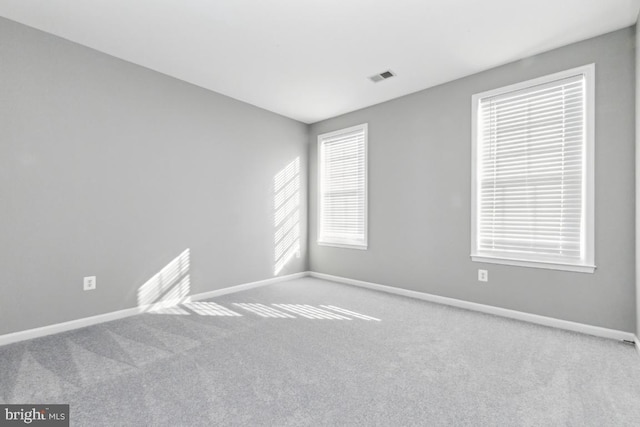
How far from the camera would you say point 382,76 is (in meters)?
3.42

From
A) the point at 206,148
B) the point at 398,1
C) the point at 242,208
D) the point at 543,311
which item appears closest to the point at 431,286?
the point at 543,311

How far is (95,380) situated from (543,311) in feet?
12.1

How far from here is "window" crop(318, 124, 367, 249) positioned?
14.6 feet

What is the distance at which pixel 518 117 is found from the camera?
306 cm

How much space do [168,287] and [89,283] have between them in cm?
75

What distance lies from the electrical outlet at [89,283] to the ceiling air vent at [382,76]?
3.55 metres

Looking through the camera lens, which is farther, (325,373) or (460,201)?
(460,201)

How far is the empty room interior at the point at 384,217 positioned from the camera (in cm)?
182

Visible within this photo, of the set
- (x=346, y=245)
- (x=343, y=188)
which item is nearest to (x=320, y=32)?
(x=343, y=188)

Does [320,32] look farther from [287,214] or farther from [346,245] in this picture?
[346,245]

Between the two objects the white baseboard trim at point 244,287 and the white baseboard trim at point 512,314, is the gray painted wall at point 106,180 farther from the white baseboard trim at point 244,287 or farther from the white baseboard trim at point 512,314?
the white baseboard trim at point 512,314

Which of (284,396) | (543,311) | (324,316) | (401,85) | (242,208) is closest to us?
(284,396)

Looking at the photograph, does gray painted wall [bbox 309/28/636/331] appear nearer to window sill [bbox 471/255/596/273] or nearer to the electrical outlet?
window sill [bbox 471/255/596/273]

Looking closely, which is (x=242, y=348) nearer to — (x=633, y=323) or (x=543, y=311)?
(x=543, y=311)
